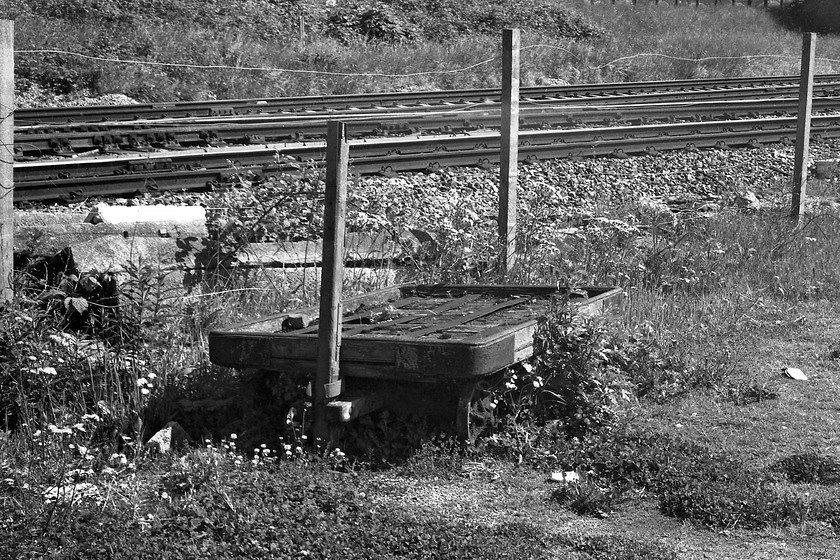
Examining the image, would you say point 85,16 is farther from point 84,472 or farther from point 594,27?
point 84,472

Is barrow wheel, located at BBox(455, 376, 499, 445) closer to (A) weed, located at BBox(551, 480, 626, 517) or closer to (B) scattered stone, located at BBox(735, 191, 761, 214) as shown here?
(A) weed, located at BBox(551, 480, 626, 517)

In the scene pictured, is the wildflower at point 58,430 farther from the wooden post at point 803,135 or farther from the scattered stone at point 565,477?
the wooden post at point 803,135

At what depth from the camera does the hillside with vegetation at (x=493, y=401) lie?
4035 mm

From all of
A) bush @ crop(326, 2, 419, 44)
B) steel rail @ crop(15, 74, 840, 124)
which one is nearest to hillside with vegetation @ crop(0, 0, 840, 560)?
steel rail @ crop(15, 74, 840, 124)

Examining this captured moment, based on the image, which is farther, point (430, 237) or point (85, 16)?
point (85, 16)

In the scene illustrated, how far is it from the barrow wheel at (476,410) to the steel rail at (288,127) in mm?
5279

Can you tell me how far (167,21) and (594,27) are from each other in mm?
14176

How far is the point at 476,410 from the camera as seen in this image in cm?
514

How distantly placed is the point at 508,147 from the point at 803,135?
4285mm

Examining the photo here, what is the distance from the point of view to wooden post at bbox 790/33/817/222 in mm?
10305

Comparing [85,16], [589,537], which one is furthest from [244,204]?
[85,16]

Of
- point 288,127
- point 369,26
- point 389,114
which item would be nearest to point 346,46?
point 369,26

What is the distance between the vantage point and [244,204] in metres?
7.64

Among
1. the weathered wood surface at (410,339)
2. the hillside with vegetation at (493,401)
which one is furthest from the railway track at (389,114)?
the weathered wood surface at (410,339)
